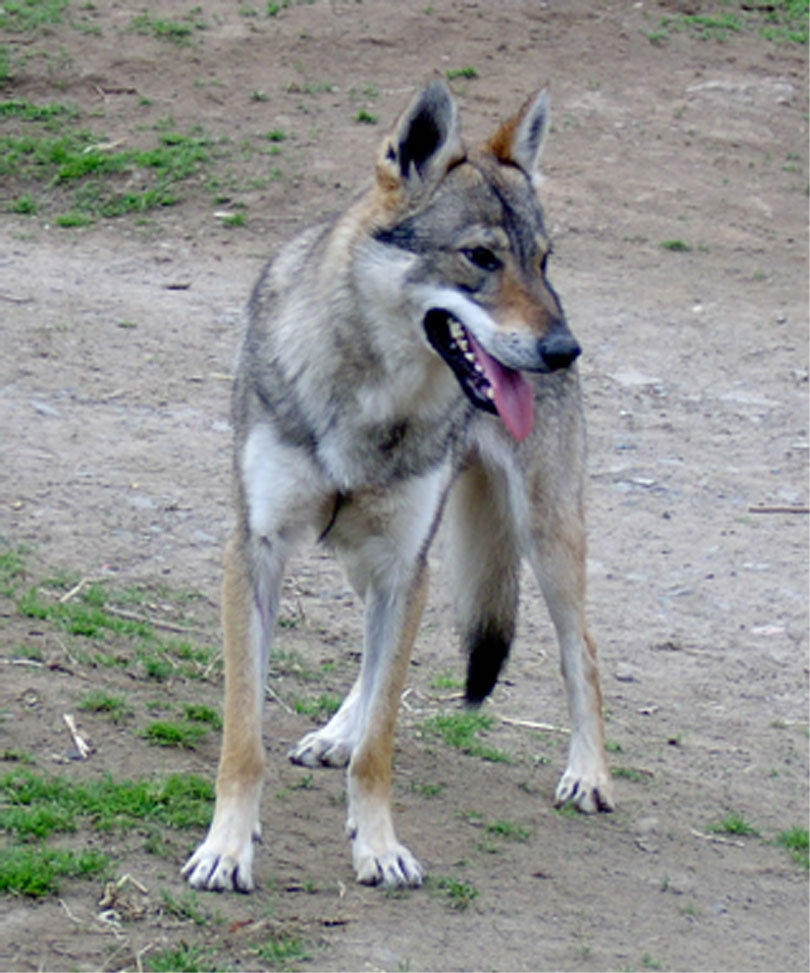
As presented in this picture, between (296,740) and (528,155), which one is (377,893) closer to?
(296,740)

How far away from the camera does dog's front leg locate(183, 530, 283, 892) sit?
4.06 metres

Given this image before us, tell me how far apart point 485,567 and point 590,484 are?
106 inches

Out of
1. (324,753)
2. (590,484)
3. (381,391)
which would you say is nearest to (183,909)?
(324,753)

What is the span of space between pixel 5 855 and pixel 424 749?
193 centimetres

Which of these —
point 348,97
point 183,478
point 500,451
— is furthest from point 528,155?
point 348,97

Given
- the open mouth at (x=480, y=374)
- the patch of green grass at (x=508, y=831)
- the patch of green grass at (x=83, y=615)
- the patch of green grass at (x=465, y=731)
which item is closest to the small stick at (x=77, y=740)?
the patch of green grass at (x=83, y=615)

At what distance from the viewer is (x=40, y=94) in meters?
12.4

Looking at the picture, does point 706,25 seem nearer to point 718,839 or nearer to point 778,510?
point 778,510

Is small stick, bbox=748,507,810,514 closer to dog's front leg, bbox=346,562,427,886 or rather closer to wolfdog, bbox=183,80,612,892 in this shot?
Result: wolfdog, bbox=183,80,612,892

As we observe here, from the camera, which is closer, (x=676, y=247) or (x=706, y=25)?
(x=676, y=247)

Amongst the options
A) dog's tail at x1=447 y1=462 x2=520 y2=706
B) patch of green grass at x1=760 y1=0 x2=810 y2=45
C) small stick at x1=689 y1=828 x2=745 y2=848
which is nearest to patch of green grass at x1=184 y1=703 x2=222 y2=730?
dog's tail at x1=447 y1=462 x2=520 y2=706

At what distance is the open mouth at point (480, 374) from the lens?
418cm

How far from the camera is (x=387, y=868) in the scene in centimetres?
428

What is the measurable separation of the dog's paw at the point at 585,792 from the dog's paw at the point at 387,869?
111cm
